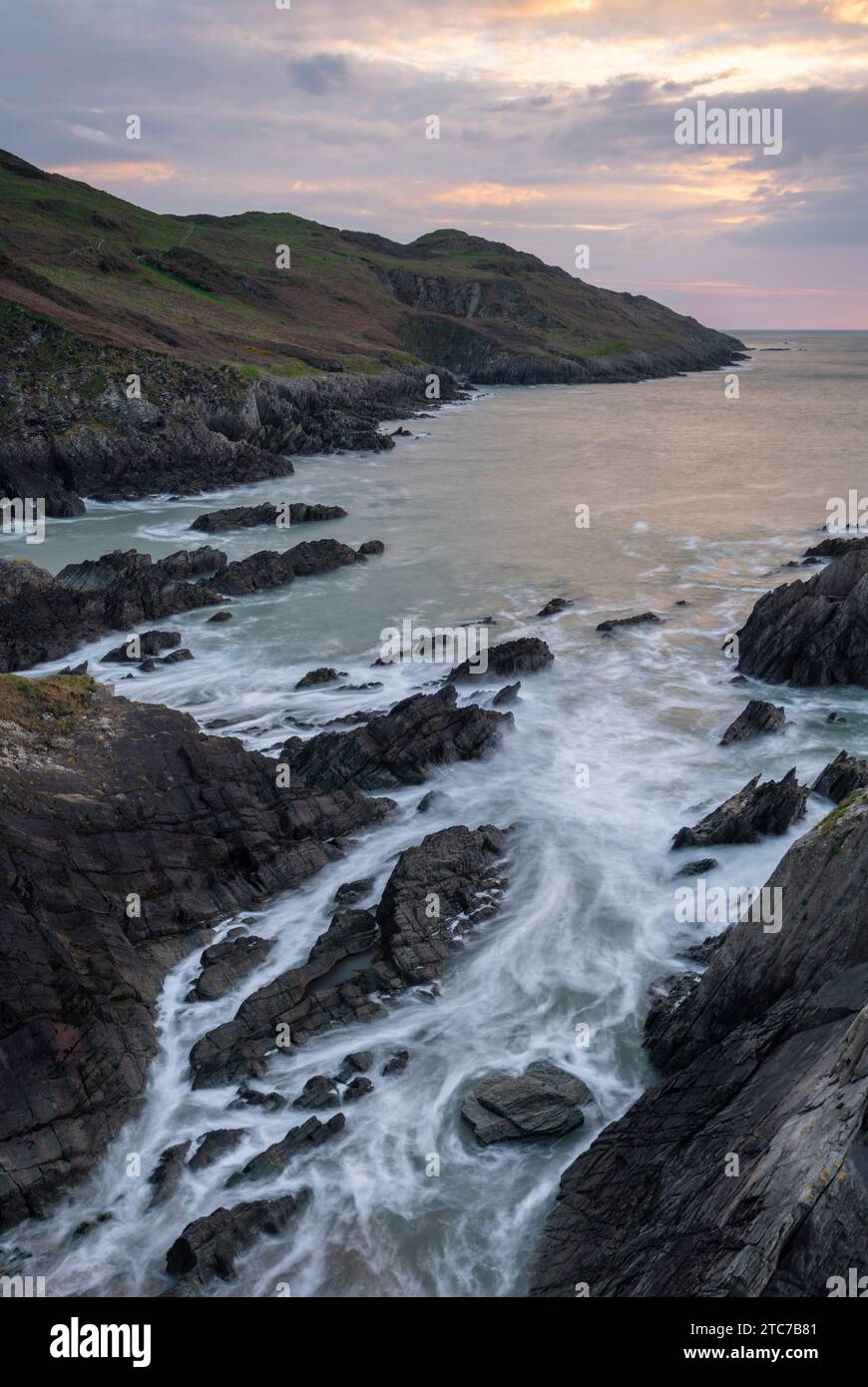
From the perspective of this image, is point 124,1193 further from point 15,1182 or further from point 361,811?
point 361,811

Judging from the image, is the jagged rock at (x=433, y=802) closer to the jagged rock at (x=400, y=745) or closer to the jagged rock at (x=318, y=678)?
the jagged rock at (x=400, y=745)

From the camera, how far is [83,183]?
17488cm

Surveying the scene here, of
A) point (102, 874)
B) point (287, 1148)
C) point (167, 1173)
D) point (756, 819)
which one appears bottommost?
point (167, 1173)

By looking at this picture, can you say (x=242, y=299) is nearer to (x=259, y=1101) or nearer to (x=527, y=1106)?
(x=259, y=1101)

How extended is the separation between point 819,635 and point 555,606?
12569mm

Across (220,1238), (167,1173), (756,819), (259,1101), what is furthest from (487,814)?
(220,1238)

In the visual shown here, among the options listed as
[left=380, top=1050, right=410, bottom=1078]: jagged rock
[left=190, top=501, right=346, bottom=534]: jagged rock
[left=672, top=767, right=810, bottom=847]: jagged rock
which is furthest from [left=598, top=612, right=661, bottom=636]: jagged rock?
[left=190, top=501, right=346, bottom=534]: jagged rock

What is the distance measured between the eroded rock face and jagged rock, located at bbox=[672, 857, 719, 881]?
593 cm

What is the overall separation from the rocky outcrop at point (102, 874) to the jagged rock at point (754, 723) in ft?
39.5

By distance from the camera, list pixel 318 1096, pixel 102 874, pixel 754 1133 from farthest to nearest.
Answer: pixel 102 874
pixel 318 1096
pixel 754 1133

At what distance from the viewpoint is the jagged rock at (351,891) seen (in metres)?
22.5

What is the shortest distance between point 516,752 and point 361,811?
260 inches

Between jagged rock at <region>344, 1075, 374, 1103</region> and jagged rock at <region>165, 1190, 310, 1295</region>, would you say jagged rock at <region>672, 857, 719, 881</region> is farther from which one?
Answer: jagged rock at <region>165, 1190, 310, 1295</region>

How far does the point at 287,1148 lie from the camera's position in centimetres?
1606
